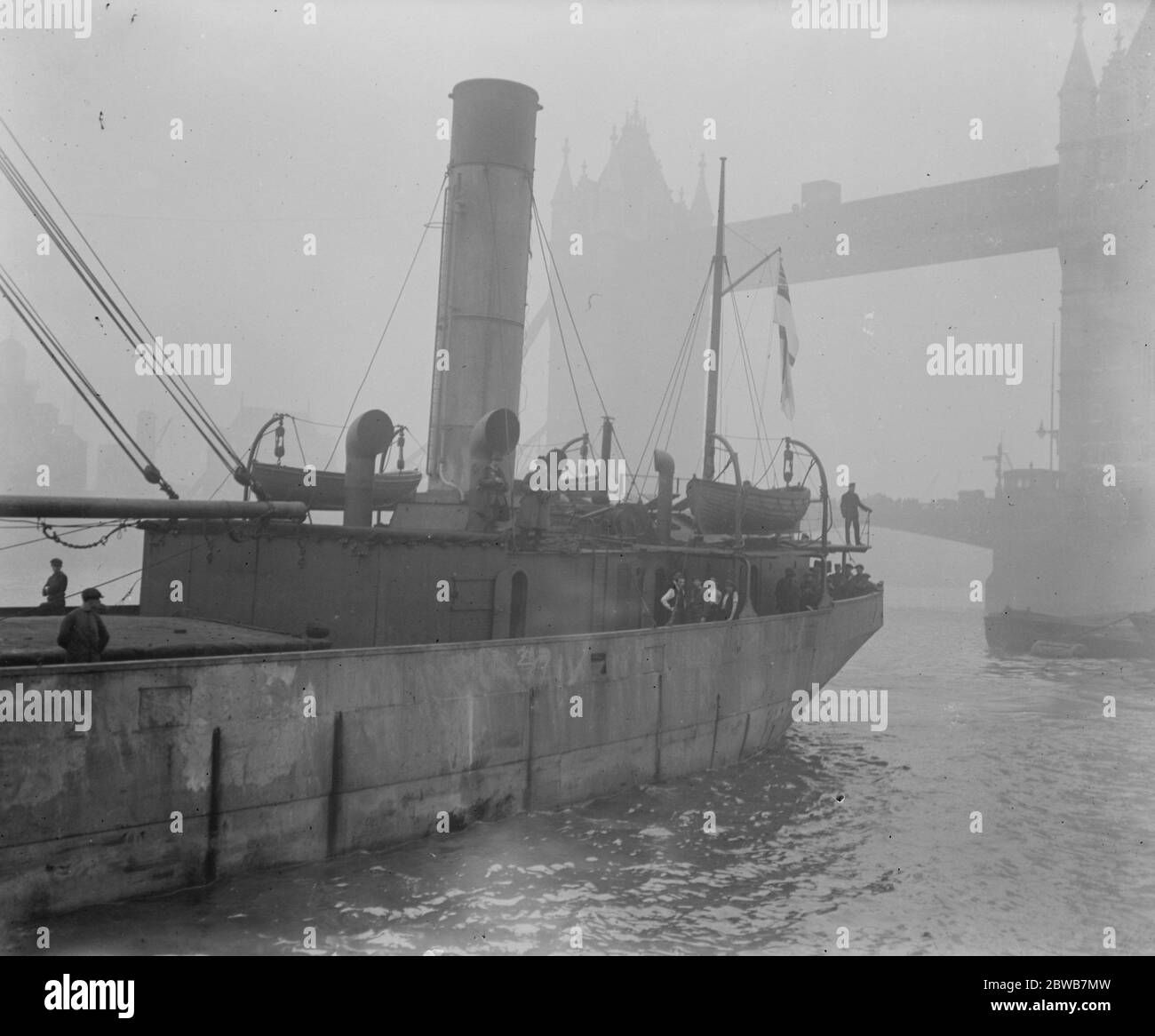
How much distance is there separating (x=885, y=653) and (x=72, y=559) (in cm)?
9472

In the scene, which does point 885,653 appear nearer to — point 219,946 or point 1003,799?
point 1003,799

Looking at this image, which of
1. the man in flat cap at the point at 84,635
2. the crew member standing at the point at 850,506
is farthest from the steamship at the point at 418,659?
the crew member standing at the point at 850,506

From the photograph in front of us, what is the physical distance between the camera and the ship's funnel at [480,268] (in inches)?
843

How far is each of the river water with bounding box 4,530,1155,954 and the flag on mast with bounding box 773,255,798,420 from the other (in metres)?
11.5

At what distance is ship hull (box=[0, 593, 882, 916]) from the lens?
8844 mm

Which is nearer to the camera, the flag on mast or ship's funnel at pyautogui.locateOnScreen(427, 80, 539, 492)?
ship's funnel at pyautogui.locateOnScreen(427, 80, 539, 492)

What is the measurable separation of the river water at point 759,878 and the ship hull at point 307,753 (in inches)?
13.8

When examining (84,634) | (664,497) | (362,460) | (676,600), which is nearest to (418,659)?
(84,634)

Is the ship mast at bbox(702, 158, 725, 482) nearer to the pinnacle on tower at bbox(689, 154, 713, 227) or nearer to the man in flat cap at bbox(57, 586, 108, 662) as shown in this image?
the man in flat cap at bbox(57, 586, 108, 662)

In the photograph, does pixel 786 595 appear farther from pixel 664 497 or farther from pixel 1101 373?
pixel 1101 373

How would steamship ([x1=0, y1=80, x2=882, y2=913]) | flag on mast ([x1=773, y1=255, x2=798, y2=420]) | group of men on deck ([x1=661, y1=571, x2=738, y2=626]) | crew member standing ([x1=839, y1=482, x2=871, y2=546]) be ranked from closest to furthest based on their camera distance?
1. steamship ([x1=0, y1=80, x2=882, y2=913])
2. group of men on deck ([x1=661, y1=571, x2=738, y2=626])
3. crew member standing ([x1=839, y1=482, x2=871, y2=546])
4. flag on mast ([x1=773, y1=255, x2=798, y2=420])

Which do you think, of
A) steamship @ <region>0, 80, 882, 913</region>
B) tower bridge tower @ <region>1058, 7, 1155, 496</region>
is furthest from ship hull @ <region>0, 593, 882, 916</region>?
tower bridge tower @ <region>1058, 7, 1155, 496</region>

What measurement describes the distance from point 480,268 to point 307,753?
540 inches
